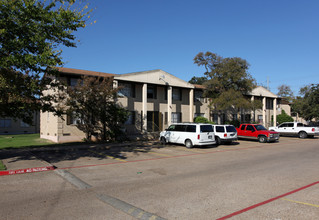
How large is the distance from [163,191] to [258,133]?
1747 centimetres

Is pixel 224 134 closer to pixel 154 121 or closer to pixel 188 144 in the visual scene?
pixel 188 144

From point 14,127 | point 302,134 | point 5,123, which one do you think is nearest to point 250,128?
point 302,134

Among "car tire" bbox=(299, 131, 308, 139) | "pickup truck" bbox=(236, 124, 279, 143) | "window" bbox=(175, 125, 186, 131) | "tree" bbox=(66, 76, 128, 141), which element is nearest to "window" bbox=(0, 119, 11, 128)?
"tree" bbox=(66, 76, 128, 141)

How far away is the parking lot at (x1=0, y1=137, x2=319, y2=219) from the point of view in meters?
5.13

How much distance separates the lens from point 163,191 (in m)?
6.73

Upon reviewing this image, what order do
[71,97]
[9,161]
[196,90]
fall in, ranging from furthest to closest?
[196,90] → [71,97] → [9,161]

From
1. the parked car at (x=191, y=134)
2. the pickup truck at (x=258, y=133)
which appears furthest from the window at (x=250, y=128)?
the parked car at (x=191, y=134)

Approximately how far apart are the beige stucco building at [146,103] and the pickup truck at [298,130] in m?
7.57

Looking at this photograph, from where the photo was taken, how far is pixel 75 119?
20.5 meters

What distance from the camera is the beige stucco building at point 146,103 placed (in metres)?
20.3

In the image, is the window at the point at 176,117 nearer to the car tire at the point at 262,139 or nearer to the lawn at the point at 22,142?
the car tire at the point at 262,139

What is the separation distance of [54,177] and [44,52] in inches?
202

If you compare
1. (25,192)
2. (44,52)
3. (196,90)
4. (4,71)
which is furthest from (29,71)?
(196,90)

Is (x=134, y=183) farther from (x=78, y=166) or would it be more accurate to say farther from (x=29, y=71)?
(x=29, y=71)
